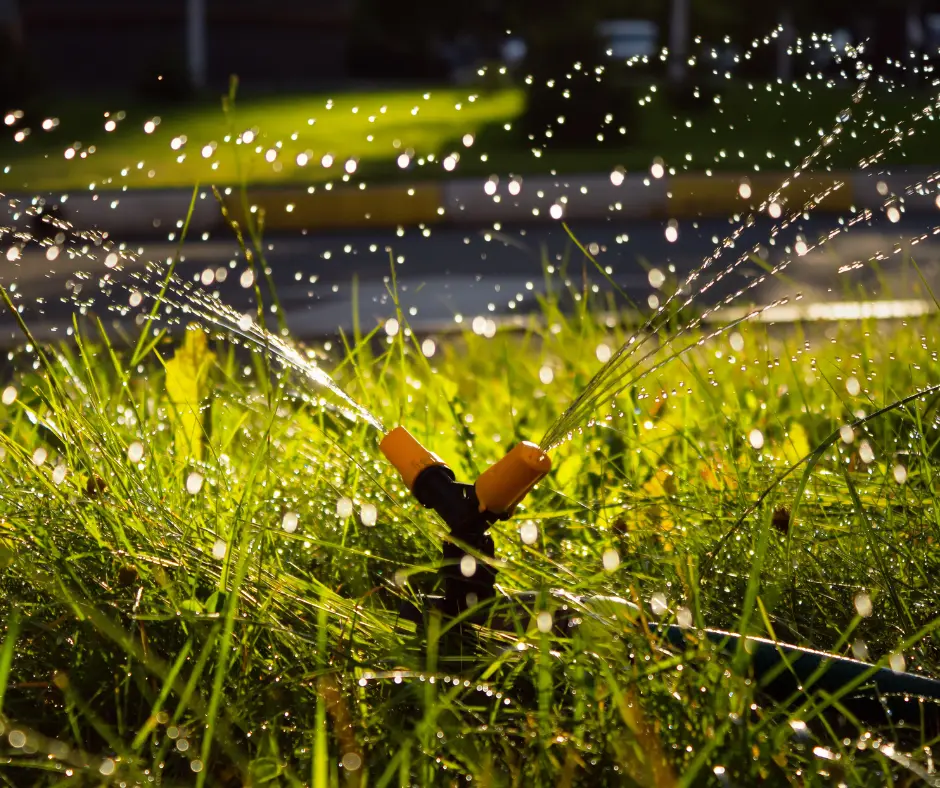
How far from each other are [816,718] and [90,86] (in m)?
21.9

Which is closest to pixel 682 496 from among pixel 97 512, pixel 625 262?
pixel 97 512

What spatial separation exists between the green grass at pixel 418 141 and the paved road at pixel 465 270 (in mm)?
456

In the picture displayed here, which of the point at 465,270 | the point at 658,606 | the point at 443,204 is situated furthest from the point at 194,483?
the point at 443,204

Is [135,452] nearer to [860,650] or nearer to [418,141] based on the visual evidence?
[860,650]

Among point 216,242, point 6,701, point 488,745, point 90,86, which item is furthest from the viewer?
point 90,86

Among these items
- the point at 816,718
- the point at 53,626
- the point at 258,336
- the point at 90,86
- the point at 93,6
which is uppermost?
the point at 93,6

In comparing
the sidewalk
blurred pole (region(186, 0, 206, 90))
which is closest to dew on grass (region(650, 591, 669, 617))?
the sidewalk

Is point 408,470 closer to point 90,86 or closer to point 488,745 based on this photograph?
point 488,745

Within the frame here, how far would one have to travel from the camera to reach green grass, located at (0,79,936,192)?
2.07 m

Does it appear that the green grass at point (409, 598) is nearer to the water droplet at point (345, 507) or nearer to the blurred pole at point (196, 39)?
the water droplet at point (345, 507)

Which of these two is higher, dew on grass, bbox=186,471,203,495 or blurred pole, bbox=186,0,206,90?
blurred pole, bbox=186,0,206,90

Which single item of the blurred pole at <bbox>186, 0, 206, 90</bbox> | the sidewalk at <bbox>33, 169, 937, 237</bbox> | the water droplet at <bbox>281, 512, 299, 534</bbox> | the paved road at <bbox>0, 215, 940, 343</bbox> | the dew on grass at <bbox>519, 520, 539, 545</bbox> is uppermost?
the blurred pole at <bbox>186, 0, 206, 90</bbox>

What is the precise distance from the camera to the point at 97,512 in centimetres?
151

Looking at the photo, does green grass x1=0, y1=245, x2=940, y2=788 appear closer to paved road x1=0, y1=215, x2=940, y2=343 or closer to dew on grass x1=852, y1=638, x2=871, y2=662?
dew on grass x1=852, y1=638, x2=871, y2=662
